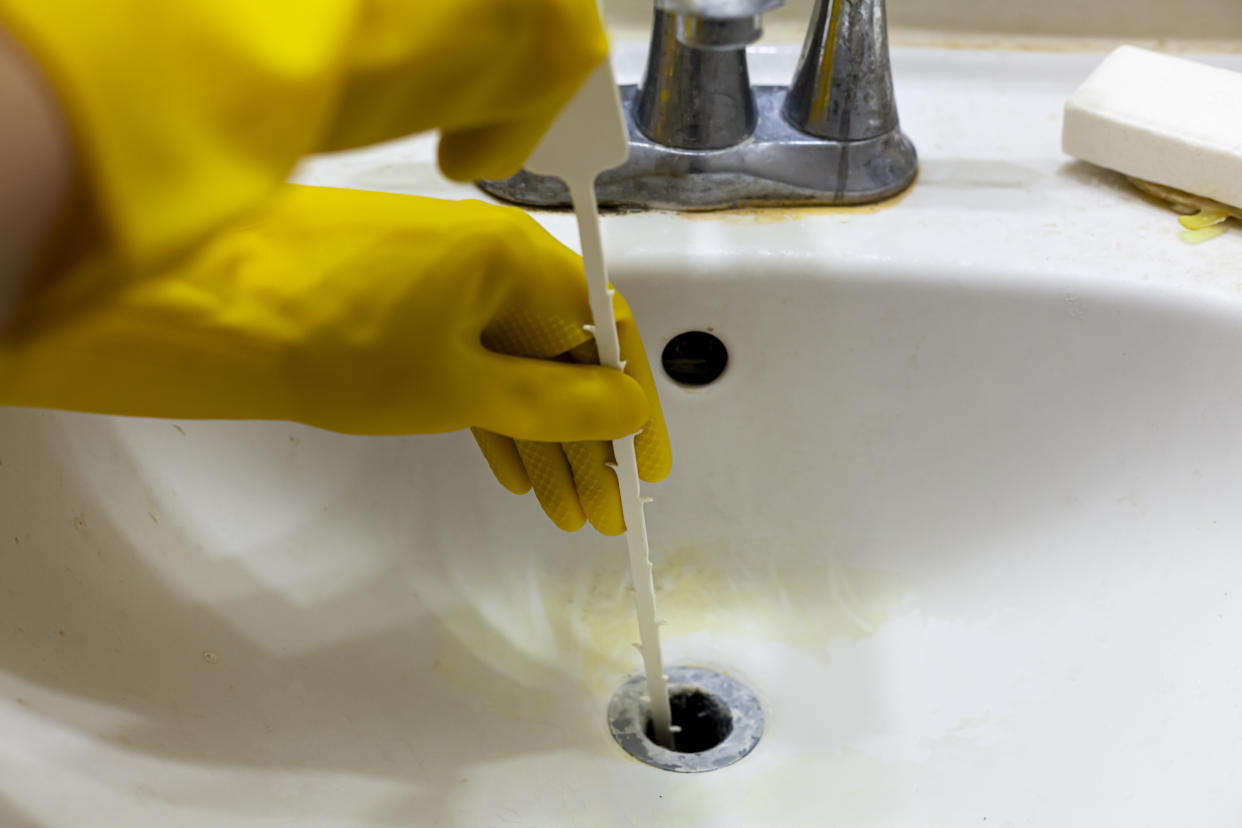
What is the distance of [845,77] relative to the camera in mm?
419

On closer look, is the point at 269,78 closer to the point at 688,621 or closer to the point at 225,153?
the point at 225,153

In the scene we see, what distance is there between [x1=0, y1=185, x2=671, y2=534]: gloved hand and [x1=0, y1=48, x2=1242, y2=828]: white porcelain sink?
0.37ft

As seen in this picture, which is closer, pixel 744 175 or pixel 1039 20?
pixel 744 175

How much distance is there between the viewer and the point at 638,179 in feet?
1.43

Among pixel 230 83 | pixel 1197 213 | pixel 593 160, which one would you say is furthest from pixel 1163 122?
pixel 230 83

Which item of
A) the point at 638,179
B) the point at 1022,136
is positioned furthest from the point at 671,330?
the point at 1022,136

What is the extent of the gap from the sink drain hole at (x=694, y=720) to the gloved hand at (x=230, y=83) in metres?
0.29

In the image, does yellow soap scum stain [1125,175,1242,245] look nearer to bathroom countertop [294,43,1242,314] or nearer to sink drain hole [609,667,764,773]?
bathroom countertop [294,43,1242,314]

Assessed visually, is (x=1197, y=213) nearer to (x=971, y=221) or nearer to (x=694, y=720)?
(x=971, y=221)

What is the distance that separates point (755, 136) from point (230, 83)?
0.30 m

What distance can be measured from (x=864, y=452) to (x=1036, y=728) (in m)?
0.13

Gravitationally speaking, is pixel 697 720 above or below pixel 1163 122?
below

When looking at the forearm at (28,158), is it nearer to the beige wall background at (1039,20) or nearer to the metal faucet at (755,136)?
the metal faucet at (755,136)

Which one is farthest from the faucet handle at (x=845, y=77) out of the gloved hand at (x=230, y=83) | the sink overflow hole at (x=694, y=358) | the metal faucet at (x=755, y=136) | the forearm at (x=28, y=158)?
the forearm at (x=28, y=158)
